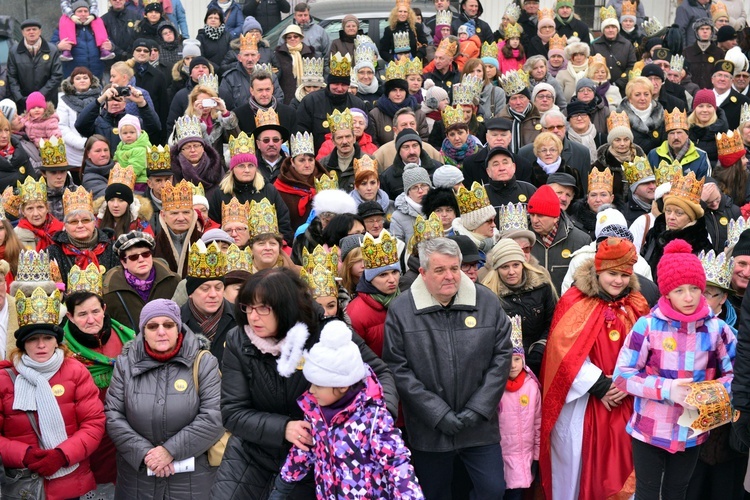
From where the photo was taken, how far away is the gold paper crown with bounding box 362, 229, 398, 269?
23.8 feet

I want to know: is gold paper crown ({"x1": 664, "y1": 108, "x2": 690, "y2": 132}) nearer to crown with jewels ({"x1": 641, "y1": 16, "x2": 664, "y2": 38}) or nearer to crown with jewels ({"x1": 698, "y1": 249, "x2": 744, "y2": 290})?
crown with jewels ({"x1": 698, "y1": 249, "x2": 744, "y2": 290})

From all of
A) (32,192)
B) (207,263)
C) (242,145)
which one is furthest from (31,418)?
(242,145)

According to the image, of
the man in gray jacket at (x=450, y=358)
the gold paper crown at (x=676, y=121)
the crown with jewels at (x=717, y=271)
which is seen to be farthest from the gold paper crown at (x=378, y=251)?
the gold paper crown at (x=676, y=121)

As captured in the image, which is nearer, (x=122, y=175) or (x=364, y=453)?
(x=364, y=453)

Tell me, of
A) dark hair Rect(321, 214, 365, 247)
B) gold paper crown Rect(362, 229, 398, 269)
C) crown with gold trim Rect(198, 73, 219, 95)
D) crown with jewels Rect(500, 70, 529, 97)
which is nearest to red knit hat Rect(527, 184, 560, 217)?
dark hair Rect(321, 214, 365, 247)

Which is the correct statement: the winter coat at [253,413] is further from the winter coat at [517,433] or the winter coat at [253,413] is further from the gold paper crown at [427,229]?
the gold paper crown at [427,229]

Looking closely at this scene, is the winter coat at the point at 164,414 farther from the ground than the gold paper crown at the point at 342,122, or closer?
closer

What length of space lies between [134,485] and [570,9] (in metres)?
12.3

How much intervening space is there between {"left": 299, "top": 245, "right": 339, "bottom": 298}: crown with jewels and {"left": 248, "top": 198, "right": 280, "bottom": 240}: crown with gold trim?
151 cm

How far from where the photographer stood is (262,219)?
29.8 feet

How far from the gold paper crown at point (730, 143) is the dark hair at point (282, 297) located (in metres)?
6.67

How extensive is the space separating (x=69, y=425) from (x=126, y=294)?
1.35 m

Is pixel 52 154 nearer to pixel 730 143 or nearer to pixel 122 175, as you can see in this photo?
pixel 122 175

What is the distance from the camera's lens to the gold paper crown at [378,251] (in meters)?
7.24
